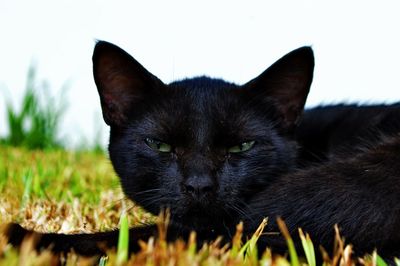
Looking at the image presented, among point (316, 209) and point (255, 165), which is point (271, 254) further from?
point (255, 165)

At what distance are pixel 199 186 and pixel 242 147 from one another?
14.3 inches

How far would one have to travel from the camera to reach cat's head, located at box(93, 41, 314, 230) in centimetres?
Result: 214

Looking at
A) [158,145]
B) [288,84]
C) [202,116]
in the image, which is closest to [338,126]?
[288,84]

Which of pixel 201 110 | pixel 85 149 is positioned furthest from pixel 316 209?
pixel 85 149

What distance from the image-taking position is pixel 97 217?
2521 millimetres

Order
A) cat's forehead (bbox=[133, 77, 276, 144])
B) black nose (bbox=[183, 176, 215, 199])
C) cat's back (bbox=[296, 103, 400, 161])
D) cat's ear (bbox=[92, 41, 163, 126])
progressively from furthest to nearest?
1. cat's back (bbox=[296, 103, 400, 161])
2. cat's ear (bbox=[92, 41, 163, 126])
3. cat's forehead (bbox=[133, 77, 276, 144])
4. black nose (bbox=[183, 176, 215, 199])

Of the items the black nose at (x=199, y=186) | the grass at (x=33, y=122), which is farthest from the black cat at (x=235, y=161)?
the grass at (x=33, y=122)

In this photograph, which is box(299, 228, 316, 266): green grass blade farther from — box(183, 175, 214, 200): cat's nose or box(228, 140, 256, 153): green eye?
box(228, 140, 256, 153): green eye

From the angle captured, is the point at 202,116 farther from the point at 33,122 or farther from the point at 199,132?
the point at 33,122

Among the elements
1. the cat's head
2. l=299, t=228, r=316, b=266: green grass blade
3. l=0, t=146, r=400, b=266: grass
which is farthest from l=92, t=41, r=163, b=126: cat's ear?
A: l=299, t=228, r=316, b=266: green grass blade

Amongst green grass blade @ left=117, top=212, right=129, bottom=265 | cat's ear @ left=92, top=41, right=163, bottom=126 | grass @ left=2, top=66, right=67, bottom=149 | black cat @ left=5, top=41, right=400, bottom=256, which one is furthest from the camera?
grass @ left=2, top=66, right=67, bottom=149

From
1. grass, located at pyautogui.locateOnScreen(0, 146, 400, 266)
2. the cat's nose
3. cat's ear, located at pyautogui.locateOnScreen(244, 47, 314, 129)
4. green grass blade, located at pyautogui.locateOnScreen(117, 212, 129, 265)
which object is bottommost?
grass, located at pyautogui.locateOnScreen(0, 146, 400, 266)

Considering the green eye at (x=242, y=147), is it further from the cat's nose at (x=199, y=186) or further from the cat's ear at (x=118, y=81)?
the cat's ear at (x=118, y=81)

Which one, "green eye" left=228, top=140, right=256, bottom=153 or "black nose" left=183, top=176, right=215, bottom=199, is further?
"green eye" left=228, top=140, right=256, bottom=153
